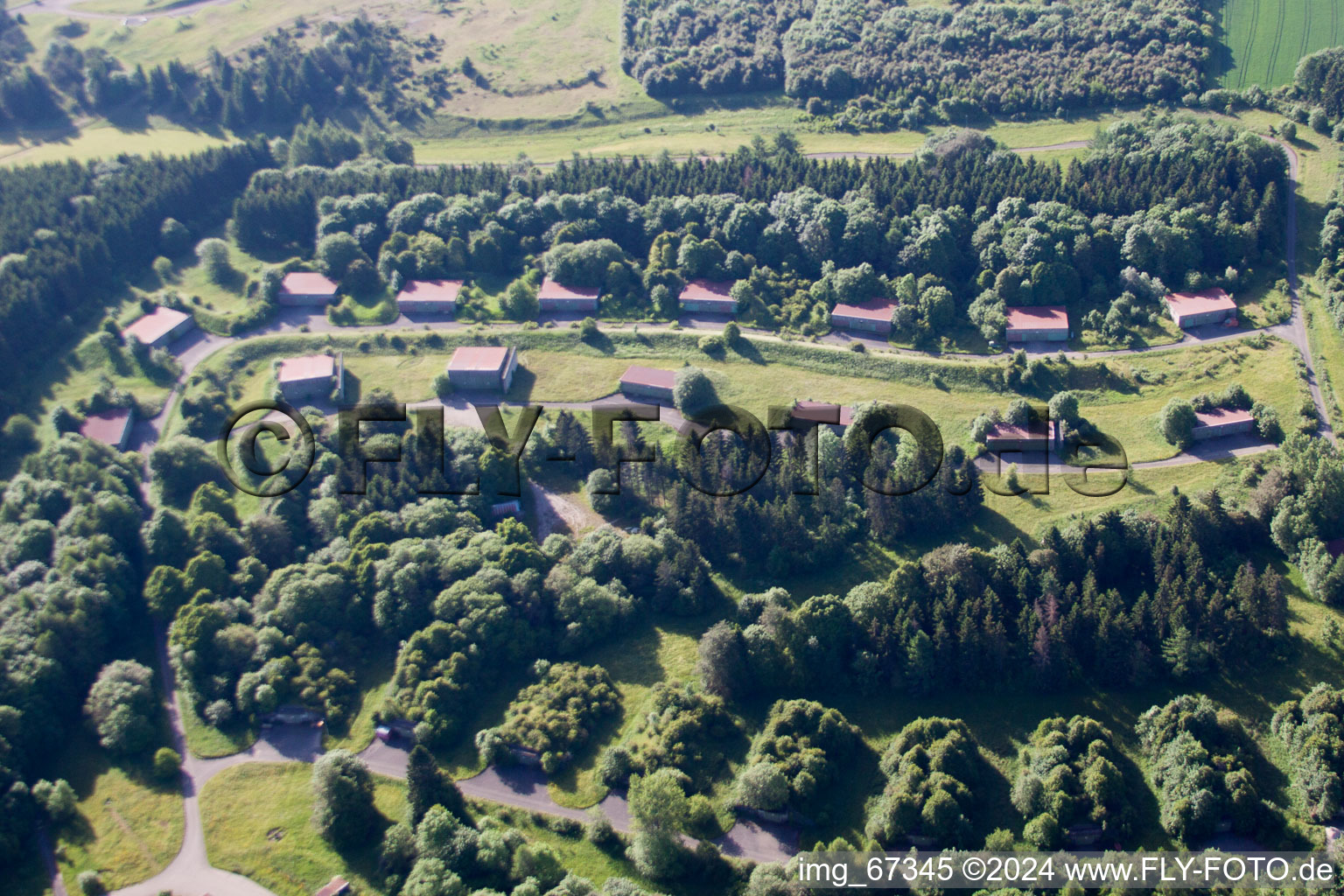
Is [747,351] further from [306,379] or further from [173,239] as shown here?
[173,239]

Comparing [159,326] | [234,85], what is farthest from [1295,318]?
[234,85]

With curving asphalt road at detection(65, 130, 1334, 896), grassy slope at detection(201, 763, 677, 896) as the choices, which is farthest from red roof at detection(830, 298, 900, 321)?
grassy slope at detection(201, 763, 677, 896)

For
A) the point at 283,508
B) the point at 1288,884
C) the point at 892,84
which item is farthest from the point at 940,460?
the point at 892,84

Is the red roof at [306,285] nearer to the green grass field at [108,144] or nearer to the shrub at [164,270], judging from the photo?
the shrub at [164,270]

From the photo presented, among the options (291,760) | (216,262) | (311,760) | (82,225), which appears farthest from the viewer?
(82,225)

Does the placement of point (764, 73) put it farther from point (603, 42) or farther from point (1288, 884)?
point (1288, 884)
